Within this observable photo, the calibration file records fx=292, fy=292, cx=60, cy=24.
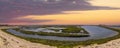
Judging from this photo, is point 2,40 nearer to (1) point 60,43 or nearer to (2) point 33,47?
(2) point 33,47

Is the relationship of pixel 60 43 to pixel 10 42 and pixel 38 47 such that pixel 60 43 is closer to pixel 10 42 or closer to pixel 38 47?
pixel 38 47

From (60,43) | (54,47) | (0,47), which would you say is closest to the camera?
(0,47)

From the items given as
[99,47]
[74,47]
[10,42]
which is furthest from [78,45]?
[10,42]

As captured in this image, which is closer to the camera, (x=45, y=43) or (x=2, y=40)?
(x=2, y=40)

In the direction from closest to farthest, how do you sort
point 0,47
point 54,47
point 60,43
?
point 0,47 < point 54,47 < point 60,43

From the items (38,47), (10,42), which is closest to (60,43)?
(38,47)

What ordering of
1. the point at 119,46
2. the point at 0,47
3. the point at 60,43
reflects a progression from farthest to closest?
the point at 60,43 < the point at 119,46 < the point at 0,47

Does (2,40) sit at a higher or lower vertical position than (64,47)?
higher

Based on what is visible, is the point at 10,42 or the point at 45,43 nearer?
the point at 10,42

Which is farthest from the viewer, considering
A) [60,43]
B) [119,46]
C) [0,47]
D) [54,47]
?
[60,43]
